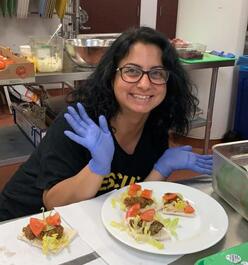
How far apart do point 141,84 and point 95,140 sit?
21 cm

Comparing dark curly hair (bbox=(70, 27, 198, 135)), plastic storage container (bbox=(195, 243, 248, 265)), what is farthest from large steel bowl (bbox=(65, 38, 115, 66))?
plastic storage container (bbox=(195, 243, 248, 265))

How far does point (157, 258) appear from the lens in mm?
770

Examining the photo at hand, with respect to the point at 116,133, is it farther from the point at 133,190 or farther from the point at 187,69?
the point at 187,69

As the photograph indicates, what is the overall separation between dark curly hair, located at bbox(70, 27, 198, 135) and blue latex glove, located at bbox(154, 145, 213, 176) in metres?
0.12

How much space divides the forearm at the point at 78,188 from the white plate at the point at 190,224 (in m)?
0.06

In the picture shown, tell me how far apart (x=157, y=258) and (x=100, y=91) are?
22.3 inches

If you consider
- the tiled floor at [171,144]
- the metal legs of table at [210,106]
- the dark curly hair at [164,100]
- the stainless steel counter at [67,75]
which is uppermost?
the dark curly hair at [164,100]

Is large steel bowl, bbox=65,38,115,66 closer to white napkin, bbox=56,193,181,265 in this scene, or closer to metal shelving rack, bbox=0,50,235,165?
metal shelving rack, bbox=0,50,235,165

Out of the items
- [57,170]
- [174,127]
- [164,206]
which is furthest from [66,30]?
[164,206]

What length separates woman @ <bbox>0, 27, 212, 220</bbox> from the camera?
1.00m

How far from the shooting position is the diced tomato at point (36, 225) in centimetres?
78

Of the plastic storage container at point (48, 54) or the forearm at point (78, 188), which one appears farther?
the plastic storage container at point (48, 54)

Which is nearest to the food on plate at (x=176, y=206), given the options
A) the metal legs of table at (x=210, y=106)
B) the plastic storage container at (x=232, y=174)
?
the plastic storage container at (x=232, y=174)

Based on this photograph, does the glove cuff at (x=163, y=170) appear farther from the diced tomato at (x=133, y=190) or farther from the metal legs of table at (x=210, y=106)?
the metal legs of table at (x=210, y=106)
